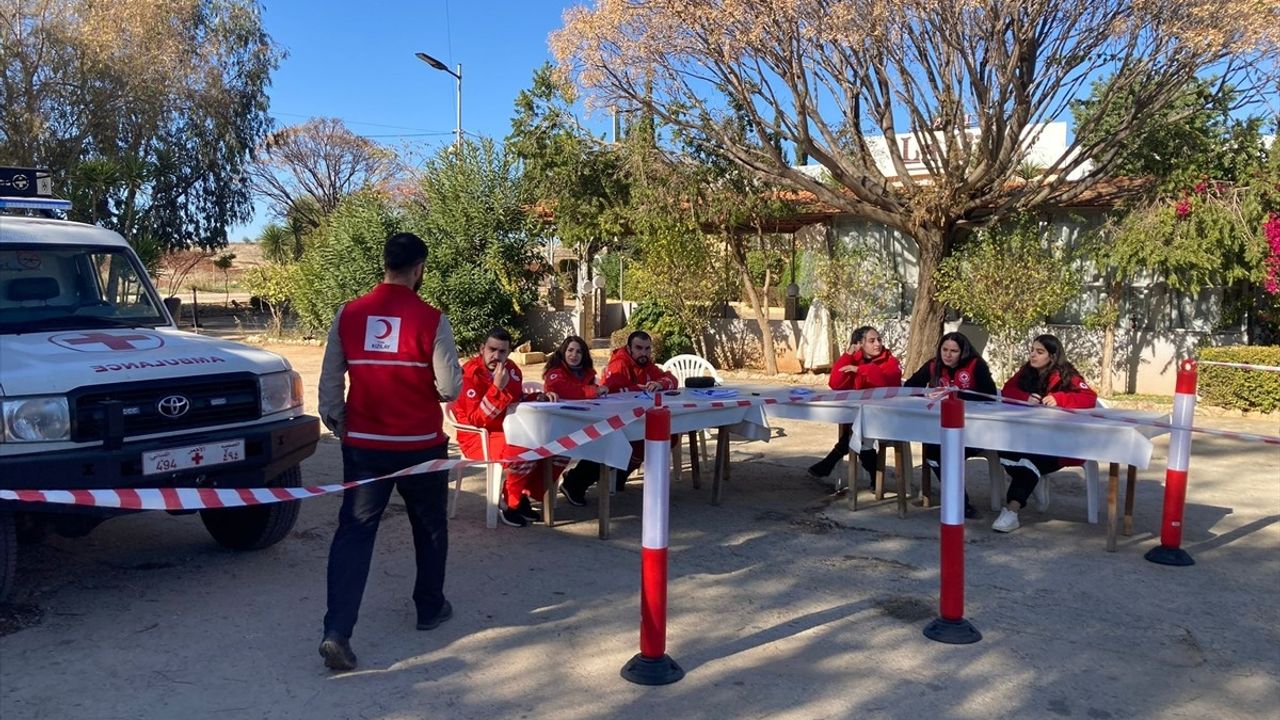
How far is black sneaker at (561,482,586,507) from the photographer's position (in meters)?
7.75

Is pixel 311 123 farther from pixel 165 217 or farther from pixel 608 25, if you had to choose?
pixel 608 25

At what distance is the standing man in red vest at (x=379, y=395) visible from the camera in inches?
181

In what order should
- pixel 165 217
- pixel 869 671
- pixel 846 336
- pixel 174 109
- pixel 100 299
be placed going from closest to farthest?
pixel 869 671, pixel 100 299, pixel 846 336, pixel 174 109, pixel 165 217

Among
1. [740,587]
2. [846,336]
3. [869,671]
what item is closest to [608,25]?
[846,336]

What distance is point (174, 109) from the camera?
31.1 m

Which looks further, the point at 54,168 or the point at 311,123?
the point at 311,123

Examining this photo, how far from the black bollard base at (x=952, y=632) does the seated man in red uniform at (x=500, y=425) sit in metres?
2.89

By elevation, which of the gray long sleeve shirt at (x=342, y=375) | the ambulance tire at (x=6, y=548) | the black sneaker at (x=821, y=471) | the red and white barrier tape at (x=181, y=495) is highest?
the gray long sleeve shirt at (x=342, y=375)

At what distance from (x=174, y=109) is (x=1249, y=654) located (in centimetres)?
3217

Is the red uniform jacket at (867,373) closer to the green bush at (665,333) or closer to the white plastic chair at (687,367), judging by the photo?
the white plastic chair at (687,367)

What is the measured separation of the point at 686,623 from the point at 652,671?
0.77m

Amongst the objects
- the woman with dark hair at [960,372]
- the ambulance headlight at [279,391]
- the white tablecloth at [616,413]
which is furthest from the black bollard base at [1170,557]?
the ambulance headlight at [279,391]

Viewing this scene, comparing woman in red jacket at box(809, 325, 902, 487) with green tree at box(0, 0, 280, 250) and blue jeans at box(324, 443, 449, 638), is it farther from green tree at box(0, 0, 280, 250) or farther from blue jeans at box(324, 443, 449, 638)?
green tree at box(0, 0, 280, 250)

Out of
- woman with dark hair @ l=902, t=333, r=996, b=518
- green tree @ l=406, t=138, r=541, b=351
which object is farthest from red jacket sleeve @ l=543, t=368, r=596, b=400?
green tree @ l=406, t=138, r=541, b=351
